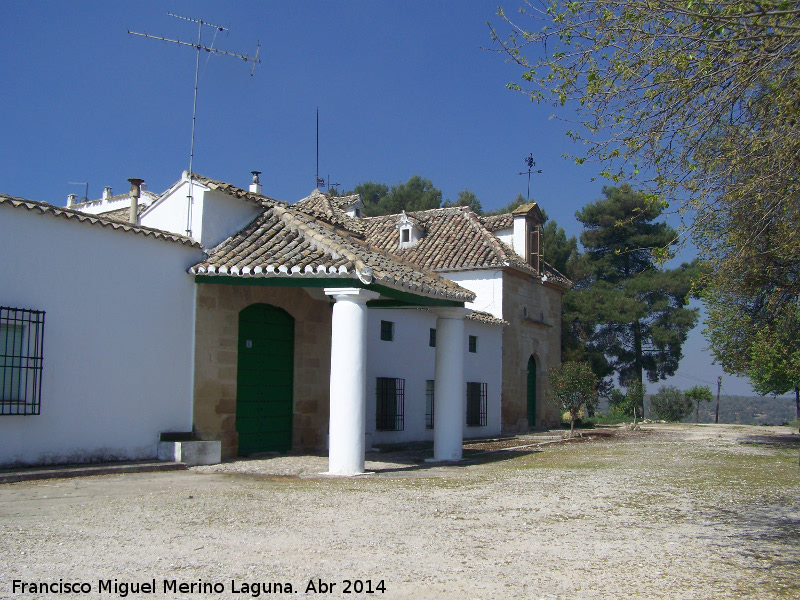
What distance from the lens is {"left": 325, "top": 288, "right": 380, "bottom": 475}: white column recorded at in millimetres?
10594

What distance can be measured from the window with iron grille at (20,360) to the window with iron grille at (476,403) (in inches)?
544

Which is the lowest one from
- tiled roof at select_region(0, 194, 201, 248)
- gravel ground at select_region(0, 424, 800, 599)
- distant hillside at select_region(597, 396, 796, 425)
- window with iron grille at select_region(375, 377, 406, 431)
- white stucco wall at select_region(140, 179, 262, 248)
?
distant hillside at select_region(597, 396, 796, 425)

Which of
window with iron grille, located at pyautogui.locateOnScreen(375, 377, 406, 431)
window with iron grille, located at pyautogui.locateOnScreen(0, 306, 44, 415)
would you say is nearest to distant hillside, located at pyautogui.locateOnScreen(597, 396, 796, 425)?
window with iron grille, located at pyautogui.locateOnScreen(375, 377, 406, 431)

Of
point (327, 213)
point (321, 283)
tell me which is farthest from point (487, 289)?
point (321, 283)

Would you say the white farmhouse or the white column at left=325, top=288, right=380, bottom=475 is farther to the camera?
the white column at left=325, top=288, right=380, bottom=475

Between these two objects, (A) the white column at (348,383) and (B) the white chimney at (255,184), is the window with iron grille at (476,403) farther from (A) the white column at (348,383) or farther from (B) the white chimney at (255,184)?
(A) the white column at (348,383)

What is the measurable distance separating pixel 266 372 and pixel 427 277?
134 inches

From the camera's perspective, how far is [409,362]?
749 inches

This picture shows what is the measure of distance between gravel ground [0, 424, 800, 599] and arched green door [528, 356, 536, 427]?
14.6 m

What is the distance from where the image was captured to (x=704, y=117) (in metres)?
6.91

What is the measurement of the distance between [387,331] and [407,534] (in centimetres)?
Result: 1191

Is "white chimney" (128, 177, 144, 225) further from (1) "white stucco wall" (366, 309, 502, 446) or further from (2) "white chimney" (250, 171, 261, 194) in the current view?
(1) "white stucco wall" (366, 309, 502, 446)

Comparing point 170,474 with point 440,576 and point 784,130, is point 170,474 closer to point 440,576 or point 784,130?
point 440,576

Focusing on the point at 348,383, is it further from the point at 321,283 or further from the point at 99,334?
the point at 99,334
